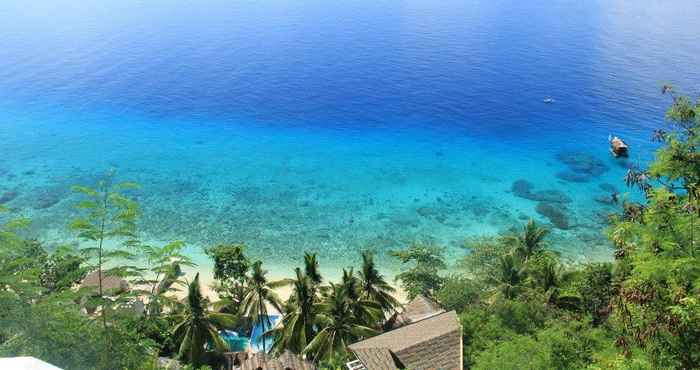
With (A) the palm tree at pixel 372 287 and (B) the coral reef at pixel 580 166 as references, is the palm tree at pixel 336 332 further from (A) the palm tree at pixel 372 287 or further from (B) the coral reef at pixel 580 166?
(B) the coral reef at pixel 580 166

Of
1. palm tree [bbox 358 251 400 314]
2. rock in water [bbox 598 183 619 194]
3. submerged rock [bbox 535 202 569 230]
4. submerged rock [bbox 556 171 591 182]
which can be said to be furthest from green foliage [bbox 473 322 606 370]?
submerged rock [bbox 556 171 591 182]

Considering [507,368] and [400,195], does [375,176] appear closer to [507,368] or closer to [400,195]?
[400,195]

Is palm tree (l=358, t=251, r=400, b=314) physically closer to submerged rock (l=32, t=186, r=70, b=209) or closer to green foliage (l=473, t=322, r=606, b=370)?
green foliage (l=473, t=322, r=606, b=370)

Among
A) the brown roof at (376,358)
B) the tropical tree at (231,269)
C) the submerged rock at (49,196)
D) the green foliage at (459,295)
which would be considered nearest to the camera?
the brown roof at (376,358)

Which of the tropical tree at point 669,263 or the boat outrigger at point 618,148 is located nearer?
the tropical tree at point 669,263

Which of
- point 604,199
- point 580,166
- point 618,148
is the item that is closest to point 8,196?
point 604,199

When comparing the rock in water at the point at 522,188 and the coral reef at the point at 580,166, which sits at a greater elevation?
the rock in water at the point at 522,188

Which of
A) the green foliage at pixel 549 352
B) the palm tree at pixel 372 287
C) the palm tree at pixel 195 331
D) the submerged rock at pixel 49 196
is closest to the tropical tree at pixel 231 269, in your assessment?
the palm tree at pixel 195 331
